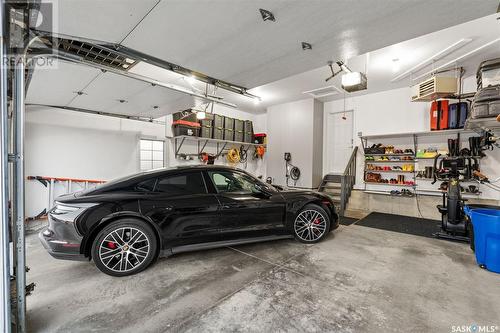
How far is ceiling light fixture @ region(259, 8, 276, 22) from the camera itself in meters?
1.70

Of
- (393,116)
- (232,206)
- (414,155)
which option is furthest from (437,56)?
(232,206)

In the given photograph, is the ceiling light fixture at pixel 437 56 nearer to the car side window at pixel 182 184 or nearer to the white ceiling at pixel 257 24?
the white ceiling at pixel 257 24

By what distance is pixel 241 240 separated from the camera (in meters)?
2.96

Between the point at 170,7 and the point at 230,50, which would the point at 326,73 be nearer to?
the point at 230,50

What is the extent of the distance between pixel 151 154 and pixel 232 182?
12.4 feet

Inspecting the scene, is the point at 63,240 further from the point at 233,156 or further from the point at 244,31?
the point at 233,156

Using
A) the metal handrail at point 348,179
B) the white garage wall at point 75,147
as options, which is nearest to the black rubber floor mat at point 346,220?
the metal handrail at point 348,179

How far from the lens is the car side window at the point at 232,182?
3006mm

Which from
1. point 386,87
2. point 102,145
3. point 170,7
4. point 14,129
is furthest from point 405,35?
point 102,145

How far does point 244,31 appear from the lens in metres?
1.96

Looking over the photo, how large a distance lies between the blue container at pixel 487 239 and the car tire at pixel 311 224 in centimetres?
171

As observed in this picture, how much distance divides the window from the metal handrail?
15.7 feet

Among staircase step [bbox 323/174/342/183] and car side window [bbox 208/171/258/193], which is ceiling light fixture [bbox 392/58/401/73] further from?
car side window [bbox 208/171/258/193]

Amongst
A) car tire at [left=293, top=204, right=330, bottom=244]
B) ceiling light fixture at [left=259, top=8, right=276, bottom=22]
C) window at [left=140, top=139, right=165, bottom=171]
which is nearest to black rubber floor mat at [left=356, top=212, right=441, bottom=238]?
car tire at [left=293, top=204, right=330, bottom=244]
